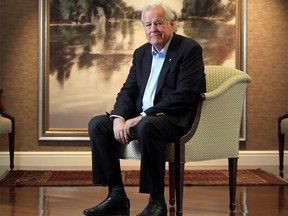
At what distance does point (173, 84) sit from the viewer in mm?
3338

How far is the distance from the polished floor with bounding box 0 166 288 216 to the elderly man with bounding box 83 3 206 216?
0.87 ft

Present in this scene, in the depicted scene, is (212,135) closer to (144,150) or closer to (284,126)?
(144,150)

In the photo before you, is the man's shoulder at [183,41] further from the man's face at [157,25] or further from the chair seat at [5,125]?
the chair seat at [5,125]

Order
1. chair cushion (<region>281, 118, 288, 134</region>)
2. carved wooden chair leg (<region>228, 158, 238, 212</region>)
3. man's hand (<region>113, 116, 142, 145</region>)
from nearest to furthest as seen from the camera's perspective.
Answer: man's hand (<region>113, 116, 142, 145</region>) → carved wooden chair leg (<region>228, 158, 238, 212</region>) → chair cushion (<region>281, 118, 288, 134</region>)

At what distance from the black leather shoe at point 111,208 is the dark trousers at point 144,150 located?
10 centimetres

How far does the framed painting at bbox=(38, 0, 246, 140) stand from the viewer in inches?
227

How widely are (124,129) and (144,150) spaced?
0.20 meters

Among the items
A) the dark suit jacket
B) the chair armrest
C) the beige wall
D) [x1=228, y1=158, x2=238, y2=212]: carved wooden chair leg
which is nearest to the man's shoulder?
the dark suit jacket

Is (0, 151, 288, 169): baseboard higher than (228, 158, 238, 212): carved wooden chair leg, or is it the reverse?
(228, 158, 238, 212): carved wooden chair leg

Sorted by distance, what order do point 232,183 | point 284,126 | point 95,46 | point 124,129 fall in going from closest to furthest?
1. point 124,129
2. point 232,183
3. point 284,126
4. point 95,46

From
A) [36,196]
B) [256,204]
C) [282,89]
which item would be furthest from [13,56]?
[256,204]

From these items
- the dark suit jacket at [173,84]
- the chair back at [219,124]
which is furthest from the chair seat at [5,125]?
the chair back at [219,124]

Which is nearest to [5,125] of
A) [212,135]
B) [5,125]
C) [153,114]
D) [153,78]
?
[5,125]

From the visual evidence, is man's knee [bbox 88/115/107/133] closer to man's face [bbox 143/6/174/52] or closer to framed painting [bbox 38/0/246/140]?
man's face [bbox 143/6/174/52]
